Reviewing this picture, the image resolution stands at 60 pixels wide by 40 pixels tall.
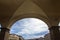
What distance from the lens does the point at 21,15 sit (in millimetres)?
11492

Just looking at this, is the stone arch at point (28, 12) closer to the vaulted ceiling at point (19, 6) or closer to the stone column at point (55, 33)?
the vaulted ceiling at point (19, 6)

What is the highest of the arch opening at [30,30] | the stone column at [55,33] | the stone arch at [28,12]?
the stone arch at [28,12]

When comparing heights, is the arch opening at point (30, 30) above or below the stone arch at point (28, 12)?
below

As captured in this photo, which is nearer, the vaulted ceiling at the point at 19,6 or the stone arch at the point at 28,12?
the vaulted ceiling at the point at 19,6

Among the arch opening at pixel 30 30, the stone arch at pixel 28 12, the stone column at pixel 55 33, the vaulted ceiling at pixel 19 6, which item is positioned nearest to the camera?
the vaulted ceiling at pixel 19 6

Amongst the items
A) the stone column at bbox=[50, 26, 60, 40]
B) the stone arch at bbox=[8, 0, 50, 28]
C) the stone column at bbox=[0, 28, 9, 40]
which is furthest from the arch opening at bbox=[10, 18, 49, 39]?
the stone column at bbox=[50, 26, 60, 40]

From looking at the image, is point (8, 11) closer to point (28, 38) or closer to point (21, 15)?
point (21, 15)

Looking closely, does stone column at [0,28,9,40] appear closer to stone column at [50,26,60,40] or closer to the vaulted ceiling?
the vaulted ceiling

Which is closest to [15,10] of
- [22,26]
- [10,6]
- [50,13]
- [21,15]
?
[10,6]

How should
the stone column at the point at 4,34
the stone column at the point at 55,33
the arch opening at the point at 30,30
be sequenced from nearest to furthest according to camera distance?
the stone column at the point at 55,33, the stone column at the point at 4,34, the arch opening at the point at 30,30

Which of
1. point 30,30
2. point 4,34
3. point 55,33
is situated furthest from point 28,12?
point 30,30

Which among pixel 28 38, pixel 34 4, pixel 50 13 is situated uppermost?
pixel 34 4

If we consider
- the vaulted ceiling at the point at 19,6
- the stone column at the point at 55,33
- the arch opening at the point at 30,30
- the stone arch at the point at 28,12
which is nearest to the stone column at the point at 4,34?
the stone arch at the point at 28,12

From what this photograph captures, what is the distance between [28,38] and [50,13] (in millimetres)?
8532
